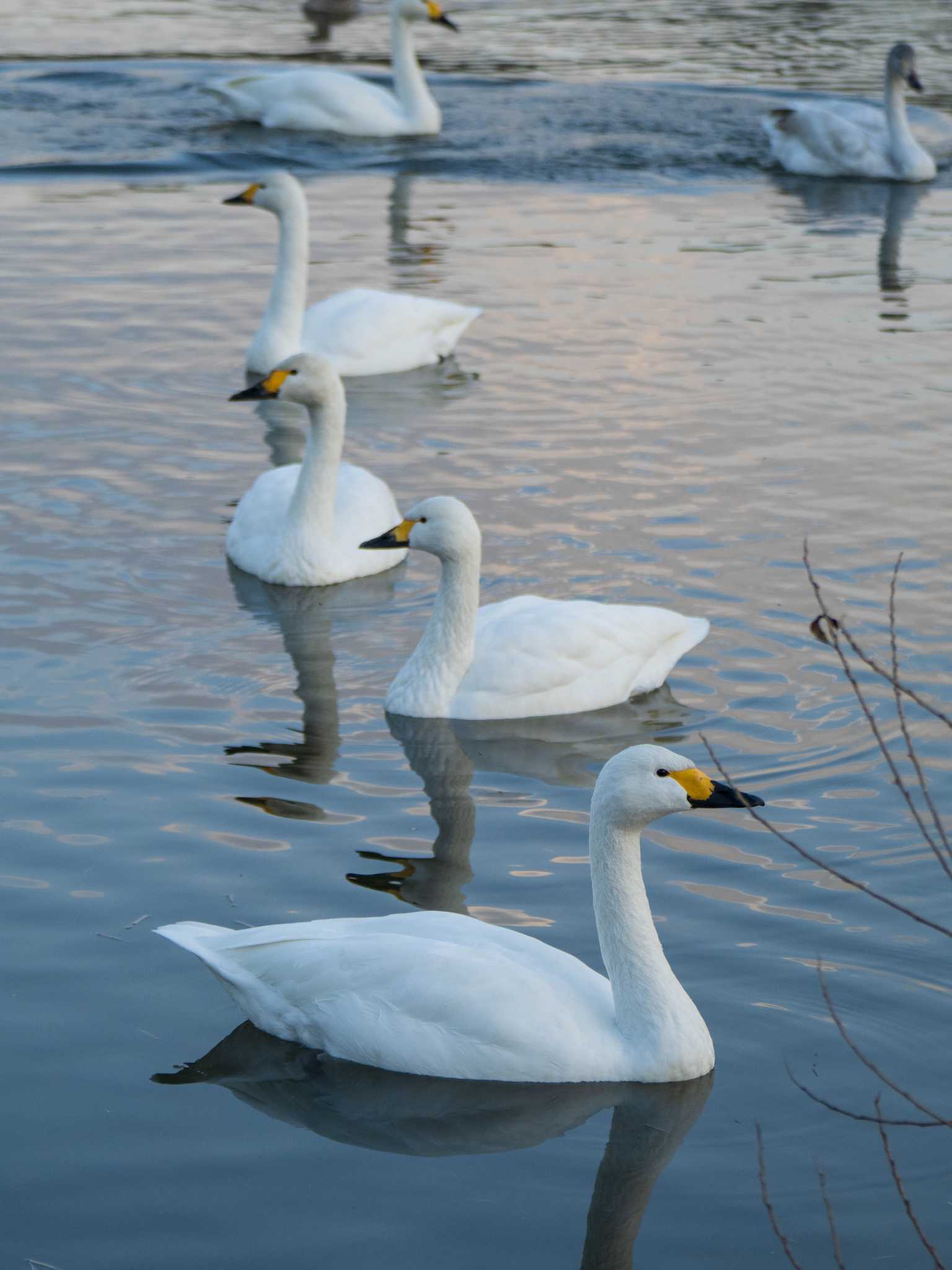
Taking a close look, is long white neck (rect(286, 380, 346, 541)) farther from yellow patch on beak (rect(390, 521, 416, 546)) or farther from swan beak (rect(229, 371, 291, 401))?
yellow patch on beak (rect(390, 521, 416, 546))

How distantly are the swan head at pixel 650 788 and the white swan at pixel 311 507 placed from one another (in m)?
4.78

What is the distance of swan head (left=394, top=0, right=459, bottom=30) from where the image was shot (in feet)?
73.0

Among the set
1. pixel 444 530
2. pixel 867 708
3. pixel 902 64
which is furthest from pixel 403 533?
pixel 902 64

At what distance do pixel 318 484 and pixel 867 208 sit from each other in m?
11.4

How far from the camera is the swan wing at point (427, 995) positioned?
5707 millimetres

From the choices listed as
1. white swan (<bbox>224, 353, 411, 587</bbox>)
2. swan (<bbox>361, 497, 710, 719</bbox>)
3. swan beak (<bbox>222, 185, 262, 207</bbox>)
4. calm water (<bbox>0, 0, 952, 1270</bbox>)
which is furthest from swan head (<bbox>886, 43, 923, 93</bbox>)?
swan (<bbox>361, 497, 710, 719</bbox>)

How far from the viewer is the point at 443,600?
8680 mm

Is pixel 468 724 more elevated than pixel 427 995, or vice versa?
pixel 427 995

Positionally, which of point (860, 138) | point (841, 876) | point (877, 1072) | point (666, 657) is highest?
point (841, 876)

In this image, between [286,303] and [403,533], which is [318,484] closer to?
[403,533]

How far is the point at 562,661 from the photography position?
28.2ft

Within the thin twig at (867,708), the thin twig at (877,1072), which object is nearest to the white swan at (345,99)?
the thin twig at (867,708)

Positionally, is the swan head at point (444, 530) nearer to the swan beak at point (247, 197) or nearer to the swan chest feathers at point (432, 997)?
the swan chest feathers at point (432, 997)

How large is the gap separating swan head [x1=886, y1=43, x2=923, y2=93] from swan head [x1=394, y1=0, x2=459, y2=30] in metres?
4.90
